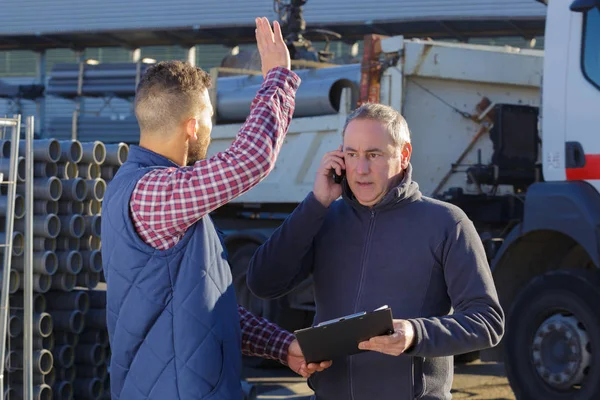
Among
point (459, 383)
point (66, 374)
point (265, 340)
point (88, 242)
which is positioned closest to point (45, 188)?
point (88, 242)

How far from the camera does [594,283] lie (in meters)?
6.07

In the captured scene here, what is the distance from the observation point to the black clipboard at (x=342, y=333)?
8.71 ft

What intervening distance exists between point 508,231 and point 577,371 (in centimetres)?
151

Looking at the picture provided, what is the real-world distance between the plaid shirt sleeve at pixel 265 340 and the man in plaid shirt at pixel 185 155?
0.12 metres

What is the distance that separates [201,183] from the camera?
9.08 ft

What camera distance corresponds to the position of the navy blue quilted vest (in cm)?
275

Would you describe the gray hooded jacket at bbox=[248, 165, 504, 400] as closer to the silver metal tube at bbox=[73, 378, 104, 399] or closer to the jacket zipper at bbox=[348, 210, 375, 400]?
the jacket zipper at bbox=[348, 210, 375, 400]

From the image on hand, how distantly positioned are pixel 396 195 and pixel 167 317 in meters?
0.84

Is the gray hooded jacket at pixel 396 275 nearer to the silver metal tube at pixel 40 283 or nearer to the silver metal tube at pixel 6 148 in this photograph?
the silver metal tube at pixel 6 148

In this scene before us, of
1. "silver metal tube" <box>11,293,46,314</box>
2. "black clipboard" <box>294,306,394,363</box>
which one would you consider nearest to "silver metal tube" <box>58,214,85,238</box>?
"silver metal tube" <box>11,293,46,314</box>

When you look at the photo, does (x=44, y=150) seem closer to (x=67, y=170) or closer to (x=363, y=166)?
(x=67, y=170)

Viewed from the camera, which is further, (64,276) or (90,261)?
(90,261)

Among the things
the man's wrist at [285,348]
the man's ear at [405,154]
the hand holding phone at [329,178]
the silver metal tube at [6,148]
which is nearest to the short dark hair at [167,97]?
the hand holding phone at [329,178]

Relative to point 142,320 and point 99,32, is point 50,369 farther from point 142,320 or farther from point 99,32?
point 99,32
